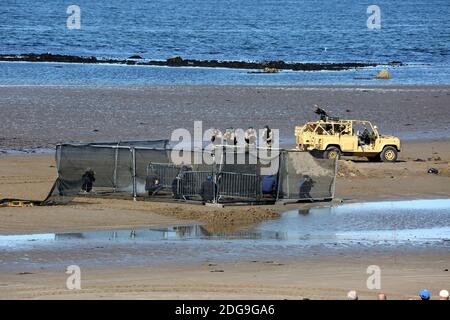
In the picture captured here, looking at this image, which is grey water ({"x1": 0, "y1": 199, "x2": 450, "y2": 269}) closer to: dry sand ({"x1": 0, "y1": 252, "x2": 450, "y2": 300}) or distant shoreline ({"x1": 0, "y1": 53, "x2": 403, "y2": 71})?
dry sand ({"x1": 0, "y1": 252, "x2": 450, "y2": 300})

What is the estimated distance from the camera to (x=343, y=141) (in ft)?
105

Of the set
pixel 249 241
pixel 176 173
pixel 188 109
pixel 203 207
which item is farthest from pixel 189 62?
pixel 249 241

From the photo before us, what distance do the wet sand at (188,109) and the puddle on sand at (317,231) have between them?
12483mm

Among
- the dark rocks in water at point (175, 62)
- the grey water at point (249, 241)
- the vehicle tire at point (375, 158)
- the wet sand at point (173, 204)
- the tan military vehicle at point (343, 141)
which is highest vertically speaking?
the dark rocks in water at point (175, 62)

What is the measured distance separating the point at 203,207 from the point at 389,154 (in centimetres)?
1012

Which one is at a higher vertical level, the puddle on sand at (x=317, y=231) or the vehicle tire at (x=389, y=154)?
the vehicle tire at (x=389, y=154)

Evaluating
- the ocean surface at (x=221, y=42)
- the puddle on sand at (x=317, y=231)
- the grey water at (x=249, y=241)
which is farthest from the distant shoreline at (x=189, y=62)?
the grey water at (x=249, y=241)

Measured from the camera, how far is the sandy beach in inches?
645

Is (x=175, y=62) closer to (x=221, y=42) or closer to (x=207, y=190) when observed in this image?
(x=221, y=42)

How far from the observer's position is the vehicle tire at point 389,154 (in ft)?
106

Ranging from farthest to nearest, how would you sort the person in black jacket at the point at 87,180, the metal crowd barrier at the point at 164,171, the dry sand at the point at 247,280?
the person in black jacket at the point at 87,180, the metal crowd barrier at the point at 164,171, the dry sand at the point at 247,280

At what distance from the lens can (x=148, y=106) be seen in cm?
4528

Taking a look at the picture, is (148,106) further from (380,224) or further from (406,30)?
(406,30)

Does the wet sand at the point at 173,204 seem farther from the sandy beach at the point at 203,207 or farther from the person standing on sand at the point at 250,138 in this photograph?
the person standing on sand at the point at 250,138
